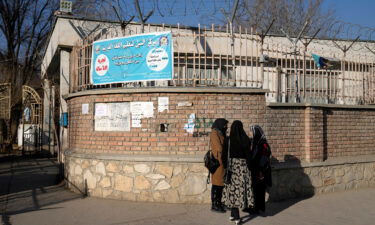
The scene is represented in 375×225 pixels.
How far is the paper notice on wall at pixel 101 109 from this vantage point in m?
8.33

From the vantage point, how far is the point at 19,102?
21.8 meters

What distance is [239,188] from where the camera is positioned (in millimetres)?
6410

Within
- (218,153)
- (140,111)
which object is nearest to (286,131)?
(218,153)

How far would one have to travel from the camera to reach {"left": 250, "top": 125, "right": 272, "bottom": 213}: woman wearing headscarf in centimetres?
690

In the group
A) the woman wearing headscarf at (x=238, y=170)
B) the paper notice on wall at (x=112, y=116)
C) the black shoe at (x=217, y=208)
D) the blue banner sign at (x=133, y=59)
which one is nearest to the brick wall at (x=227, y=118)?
the paper notice on wall at (x=112, y=116)

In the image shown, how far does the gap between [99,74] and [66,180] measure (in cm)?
273

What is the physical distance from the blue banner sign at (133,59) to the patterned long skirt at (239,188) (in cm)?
251

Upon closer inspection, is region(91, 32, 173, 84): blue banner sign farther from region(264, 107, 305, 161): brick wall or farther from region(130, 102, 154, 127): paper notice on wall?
region(264, 107, 305, 161): brick wall

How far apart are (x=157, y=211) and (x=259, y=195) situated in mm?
1865

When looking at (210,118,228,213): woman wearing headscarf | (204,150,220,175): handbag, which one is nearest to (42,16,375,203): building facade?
(210,118,228,213): woman wearing headscarf

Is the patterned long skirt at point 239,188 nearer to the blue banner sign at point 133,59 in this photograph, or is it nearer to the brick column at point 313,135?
the blue banner sign at point 133,59

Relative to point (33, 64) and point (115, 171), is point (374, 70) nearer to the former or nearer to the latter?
point (115, 171)

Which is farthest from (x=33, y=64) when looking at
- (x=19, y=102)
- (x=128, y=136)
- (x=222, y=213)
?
(x=222, y=213)

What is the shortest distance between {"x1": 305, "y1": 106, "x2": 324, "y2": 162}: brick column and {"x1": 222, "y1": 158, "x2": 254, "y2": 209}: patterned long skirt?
2.67 m
